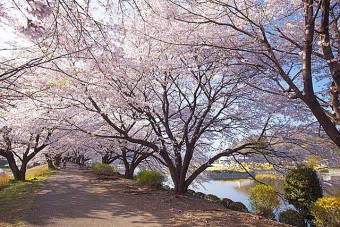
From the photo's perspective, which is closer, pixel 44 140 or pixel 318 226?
pixel 318 226

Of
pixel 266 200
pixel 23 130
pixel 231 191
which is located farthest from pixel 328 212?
pixel 231 191

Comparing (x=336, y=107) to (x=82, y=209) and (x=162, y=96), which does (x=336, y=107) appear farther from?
(x=162, y=96)

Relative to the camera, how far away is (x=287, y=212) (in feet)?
27.2

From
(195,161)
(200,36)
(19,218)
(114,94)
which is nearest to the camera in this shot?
(19,218)

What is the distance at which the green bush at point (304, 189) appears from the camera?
25.8 ft

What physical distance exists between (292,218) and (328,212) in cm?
194

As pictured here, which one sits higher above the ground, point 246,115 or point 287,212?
point 246,115

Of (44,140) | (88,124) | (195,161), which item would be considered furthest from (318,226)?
(44,140)

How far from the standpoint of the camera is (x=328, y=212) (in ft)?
20.7

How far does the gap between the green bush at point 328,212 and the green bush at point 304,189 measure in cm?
133

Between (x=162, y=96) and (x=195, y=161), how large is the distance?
267 inches

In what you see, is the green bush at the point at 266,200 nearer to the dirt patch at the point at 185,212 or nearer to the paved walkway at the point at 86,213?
the dirt patch at the point at 185,212

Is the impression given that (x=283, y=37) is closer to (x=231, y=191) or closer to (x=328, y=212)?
(x=328, y=212)

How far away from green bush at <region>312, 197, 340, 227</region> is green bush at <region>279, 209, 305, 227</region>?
155cm
